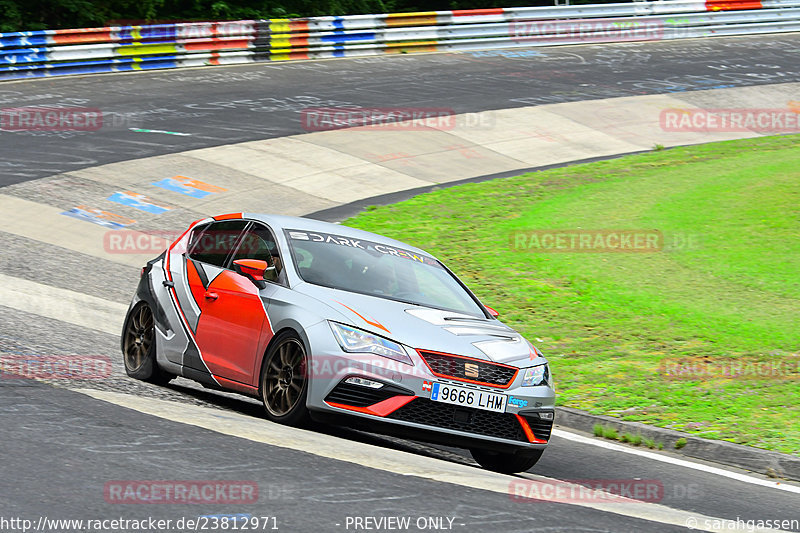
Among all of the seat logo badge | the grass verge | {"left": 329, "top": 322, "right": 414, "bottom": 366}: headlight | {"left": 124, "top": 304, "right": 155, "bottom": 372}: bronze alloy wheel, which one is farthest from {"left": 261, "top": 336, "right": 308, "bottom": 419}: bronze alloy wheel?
the grass verge

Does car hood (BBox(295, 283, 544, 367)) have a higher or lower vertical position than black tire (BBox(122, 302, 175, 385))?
higher

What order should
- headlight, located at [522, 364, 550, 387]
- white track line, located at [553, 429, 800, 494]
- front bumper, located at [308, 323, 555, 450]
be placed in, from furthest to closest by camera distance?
white track line, located at [553, 429, 800, 494]
headlight, located at [522, 364, 550, 387]
front bumper, located at [308, 323, 555, 450]

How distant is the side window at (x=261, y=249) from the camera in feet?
27.2

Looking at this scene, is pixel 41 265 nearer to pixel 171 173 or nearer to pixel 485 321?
pixel 171 173

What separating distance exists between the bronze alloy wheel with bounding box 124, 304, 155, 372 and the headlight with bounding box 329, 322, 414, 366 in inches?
101

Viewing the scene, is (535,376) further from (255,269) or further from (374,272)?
(255,269)

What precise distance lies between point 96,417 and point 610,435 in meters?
4.27

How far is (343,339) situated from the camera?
288 inches

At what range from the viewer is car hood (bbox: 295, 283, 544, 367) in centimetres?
736

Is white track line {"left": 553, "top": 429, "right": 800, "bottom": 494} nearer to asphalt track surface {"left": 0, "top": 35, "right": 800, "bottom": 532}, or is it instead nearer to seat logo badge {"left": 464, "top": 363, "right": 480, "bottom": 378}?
asphalt track surface {"left": 0, "top": 35, "right": 800, "bottom": 532}

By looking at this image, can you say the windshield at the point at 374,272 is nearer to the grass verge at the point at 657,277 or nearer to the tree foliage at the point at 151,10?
the grass verge at the point at 657,277

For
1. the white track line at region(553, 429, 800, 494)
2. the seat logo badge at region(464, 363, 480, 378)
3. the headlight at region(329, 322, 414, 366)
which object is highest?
the headlight at region(329, 322, 414, 366)

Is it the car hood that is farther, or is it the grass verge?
the grass verge

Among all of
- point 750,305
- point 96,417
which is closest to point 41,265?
point 96,417
